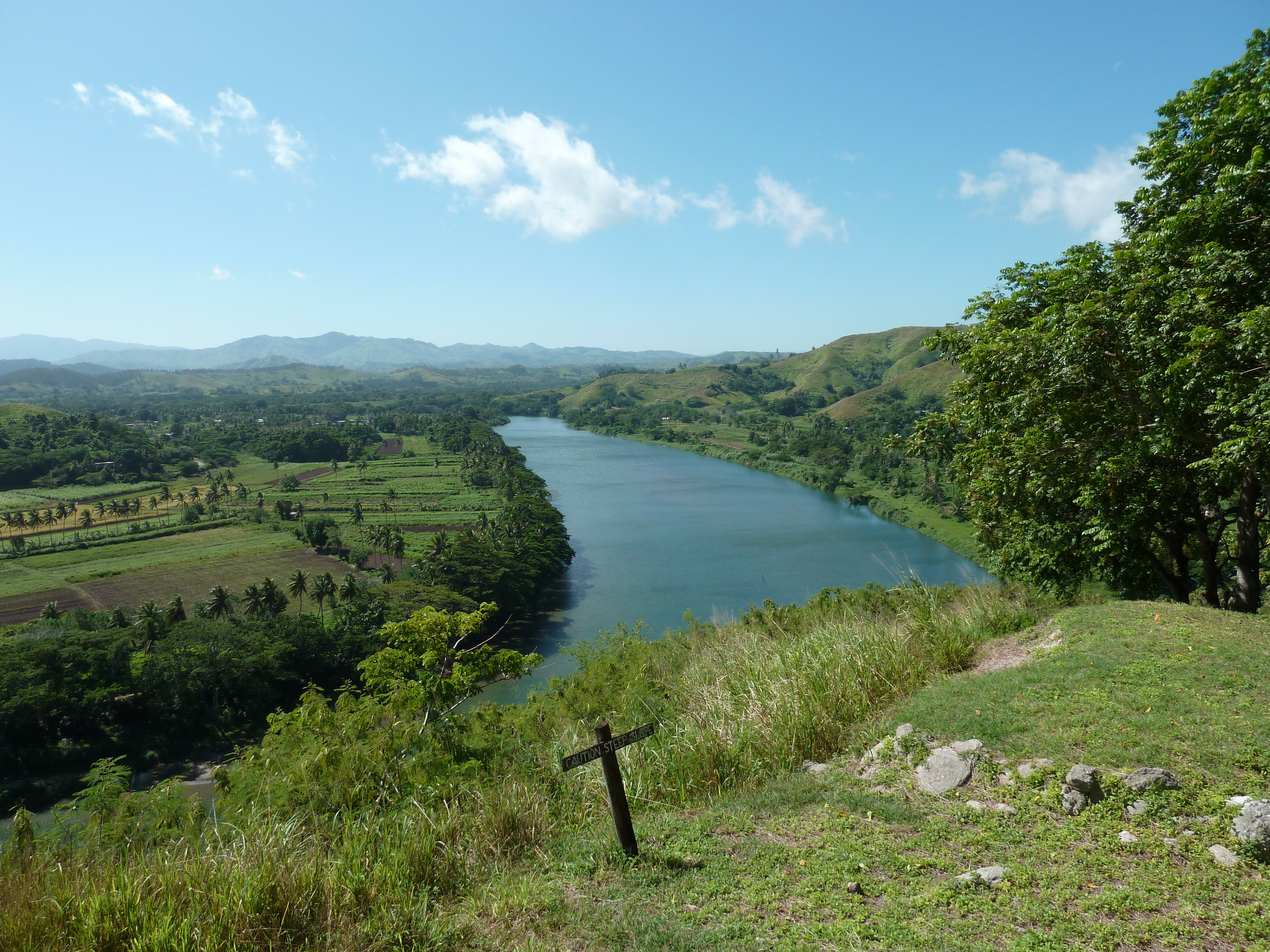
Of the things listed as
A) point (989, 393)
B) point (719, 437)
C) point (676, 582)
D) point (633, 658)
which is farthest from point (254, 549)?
point (719, 437)

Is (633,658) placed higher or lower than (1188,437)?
lower

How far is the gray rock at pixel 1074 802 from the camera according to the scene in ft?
16.3

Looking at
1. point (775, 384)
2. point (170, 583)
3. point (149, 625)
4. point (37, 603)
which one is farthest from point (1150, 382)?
point (775, 384)

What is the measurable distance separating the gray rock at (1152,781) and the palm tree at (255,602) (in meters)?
42.0

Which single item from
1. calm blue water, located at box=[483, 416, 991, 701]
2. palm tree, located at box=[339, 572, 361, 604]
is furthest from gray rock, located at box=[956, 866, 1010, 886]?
palm tree, located at box=[339, 572, 361, 604]

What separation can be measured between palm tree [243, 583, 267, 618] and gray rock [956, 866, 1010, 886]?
41.5 metres

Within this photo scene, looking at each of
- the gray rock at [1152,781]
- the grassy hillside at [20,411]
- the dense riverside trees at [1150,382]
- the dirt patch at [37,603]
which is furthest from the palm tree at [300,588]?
the grassy hillside at [20,411]

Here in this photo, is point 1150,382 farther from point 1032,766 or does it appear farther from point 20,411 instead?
point 20,411

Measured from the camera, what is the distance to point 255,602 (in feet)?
127

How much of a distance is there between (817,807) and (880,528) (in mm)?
57703

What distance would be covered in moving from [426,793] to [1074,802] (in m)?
5.65

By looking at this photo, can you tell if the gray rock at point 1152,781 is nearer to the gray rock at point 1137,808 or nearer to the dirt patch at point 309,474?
the gray rock at point 1137,808

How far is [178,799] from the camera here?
337 inches

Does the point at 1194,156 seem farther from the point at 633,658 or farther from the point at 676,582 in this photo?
the point at 676,582
